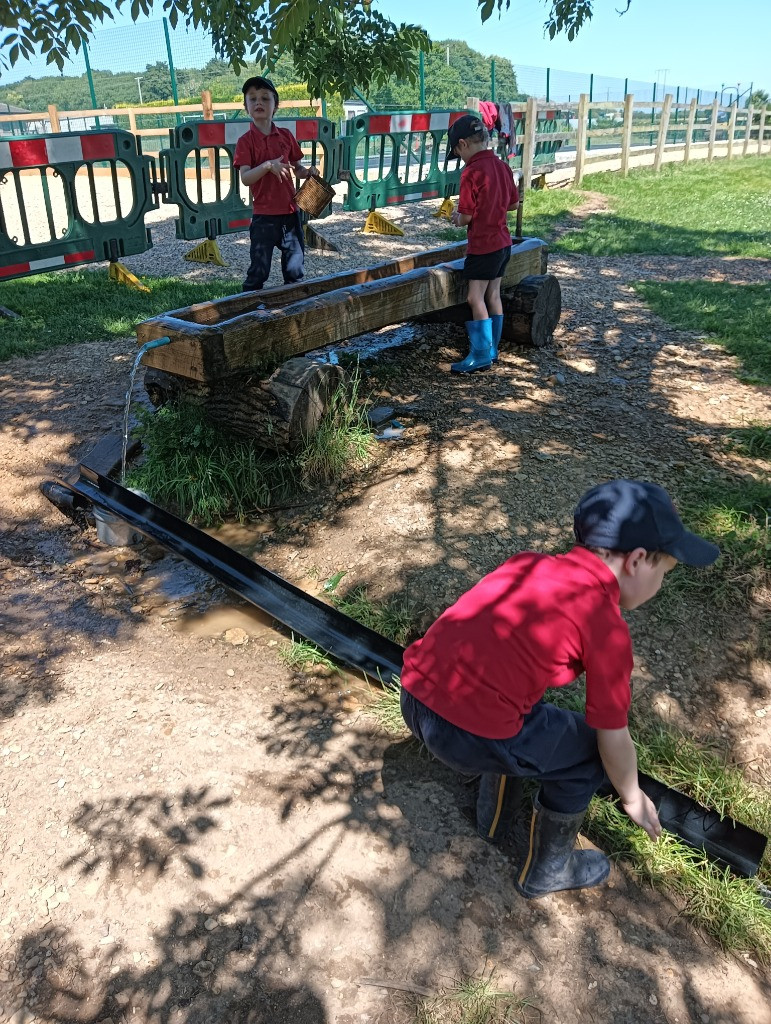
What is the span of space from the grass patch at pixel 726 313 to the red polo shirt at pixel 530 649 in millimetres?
4201

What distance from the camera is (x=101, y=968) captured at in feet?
6.33

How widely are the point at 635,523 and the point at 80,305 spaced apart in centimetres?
677

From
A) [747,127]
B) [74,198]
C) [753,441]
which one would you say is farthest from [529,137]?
[747,127]

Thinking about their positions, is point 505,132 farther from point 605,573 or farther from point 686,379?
point 605,573

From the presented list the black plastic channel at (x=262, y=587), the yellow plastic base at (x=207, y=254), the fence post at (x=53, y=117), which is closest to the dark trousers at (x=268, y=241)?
the black plastic channel at (x=262, y=587)

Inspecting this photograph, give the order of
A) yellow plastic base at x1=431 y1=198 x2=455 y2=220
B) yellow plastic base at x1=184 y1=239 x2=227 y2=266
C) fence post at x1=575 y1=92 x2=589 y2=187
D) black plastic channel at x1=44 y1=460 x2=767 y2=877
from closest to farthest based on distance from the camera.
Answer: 1. black plastic channel at x1=44 y1=460 x2=767 y2=877
2. yellow plastic base at x1=184 y1=239 x2=227 y2=266
3. yellow plastic base at x1=431 y1=198 x2=455 y2=220
4. fence post at x1=575 y1=92 x2=589 y2=187

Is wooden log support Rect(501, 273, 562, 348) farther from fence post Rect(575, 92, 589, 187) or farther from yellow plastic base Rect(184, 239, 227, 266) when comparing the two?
fence post Rect(575, 92, 589, 187)

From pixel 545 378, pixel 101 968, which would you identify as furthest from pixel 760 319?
pixel 101 968

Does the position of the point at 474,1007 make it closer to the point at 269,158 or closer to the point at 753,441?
the point at 753,441

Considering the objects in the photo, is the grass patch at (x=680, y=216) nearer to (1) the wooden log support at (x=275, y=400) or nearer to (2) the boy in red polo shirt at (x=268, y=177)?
(2) the boy in red polo shirt at (x=268, y=177)

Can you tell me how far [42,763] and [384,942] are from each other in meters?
1.27

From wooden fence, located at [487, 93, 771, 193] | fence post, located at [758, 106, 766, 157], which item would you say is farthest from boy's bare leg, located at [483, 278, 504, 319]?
fence post, located at [758, 106, 766, 157]

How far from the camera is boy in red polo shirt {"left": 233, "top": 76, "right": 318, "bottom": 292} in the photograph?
5344 millimetres

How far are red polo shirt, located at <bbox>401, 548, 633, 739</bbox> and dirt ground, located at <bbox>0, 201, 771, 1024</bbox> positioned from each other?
646mm
